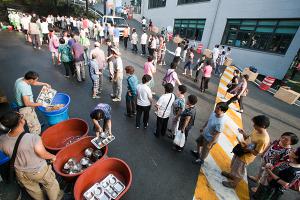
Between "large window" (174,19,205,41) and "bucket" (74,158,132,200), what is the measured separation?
20745mm

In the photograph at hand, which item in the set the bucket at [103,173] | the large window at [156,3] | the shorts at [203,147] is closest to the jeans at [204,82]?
the shorts at [203,147]

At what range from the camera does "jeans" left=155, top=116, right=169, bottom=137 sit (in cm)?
503

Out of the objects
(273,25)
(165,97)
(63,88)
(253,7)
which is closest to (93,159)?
(165,97)

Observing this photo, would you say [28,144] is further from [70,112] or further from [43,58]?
[43,58]

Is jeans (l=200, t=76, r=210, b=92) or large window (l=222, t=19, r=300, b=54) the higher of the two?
large window (l=222, t=19, r=300, b=54)

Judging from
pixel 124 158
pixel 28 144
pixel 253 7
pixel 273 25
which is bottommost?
pixel 124 158

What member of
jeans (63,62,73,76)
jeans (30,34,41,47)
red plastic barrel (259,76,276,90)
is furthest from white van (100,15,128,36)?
red plastic barrel (259,76,276,90)

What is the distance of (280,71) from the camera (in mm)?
12930

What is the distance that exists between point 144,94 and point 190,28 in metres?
20.9

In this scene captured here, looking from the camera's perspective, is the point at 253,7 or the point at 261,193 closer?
the point at 261,193

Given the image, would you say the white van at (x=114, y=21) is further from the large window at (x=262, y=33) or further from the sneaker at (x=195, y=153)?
the sneaker at (x=195, y=153)

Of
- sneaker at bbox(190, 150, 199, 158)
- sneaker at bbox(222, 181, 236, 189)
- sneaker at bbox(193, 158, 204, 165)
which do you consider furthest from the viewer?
sneaker at bbox(190, 150, 199, 158)

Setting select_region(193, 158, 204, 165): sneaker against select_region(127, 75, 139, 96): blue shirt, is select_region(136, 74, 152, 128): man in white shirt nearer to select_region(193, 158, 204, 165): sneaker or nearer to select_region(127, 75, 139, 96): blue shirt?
select_region(127, 75, 139, 96): blue shirt

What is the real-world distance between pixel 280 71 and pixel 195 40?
11.1m
